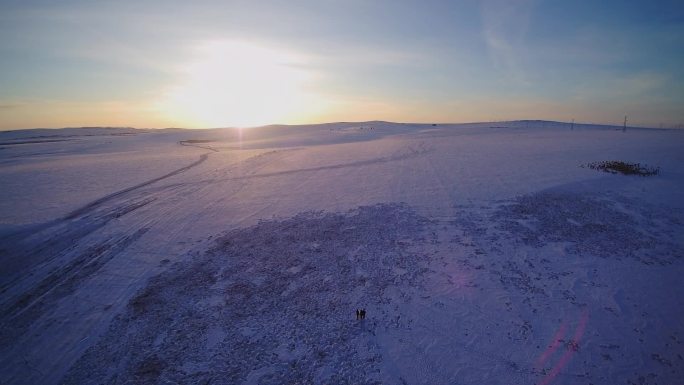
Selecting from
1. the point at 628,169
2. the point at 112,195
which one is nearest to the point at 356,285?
the point at 112,195

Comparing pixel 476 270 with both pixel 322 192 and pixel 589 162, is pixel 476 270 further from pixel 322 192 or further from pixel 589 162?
pixel 589 162

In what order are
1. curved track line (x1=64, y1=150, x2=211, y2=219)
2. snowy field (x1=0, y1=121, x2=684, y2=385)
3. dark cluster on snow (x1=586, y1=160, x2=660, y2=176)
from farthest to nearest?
dark cluster on snow (x1=586, y1=160, x2=660, y2=176) → curved track line (x1=64, y1=150, x2=211, y2=219) → snowy field (x1=0, y1=121, x2=684, y2=385)

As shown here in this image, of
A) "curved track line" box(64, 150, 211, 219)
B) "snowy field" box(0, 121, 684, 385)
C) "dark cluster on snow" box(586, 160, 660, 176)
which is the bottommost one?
"snowy field" box(0, 121, 684, 385)

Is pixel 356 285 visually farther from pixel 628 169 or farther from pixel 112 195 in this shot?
pixel 628 169

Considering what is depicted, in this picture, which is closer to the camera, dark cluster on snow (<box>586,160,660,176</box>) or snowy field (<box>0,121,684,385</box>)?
snowy field (<box>0,121,684,385</box>)

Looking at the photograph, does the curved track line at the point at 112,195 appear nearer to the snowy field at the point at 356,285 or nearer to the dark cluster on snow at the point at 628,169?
the snowy field at the point at 356,285

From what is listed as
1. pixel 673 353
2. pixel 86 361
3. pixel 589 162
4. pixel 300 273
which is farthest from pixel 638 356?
pixel 589 162

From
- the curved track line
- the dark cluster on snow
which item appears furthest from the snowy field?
→ the dark cluster on snow

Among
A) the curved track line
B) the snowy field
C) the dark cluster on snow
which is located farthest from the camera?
the dark cluster on snow

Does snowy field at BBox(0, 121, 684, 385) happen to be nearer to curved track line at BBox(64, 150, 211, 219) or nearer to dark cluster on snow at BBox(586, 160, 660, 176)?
curved track line at BBox(64, 150, 211, 219)
